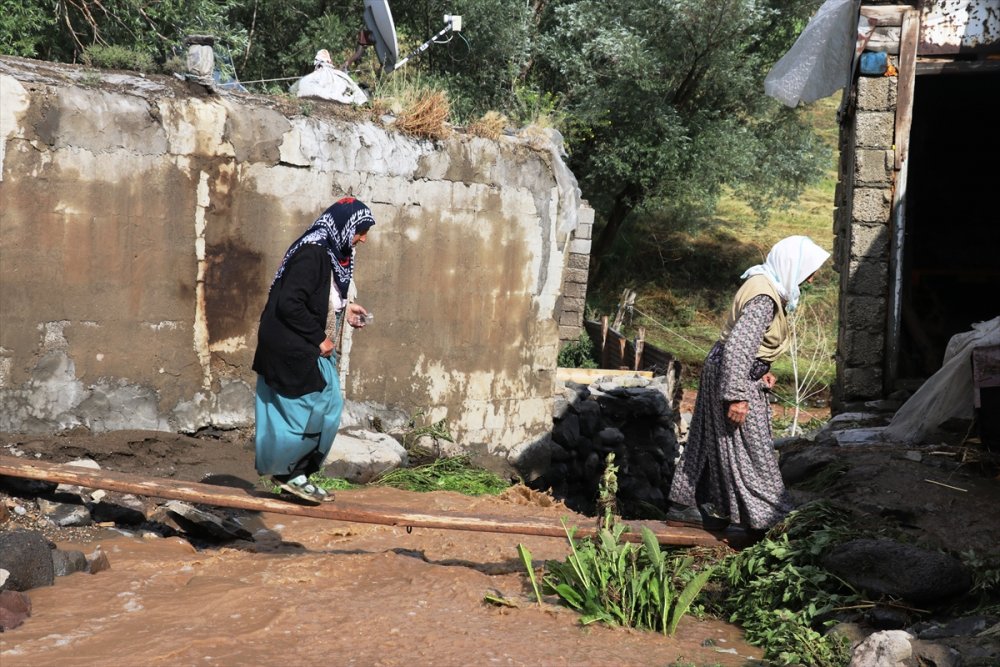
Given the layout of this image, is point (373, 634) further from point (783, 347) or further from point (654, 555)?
point (783, 347)

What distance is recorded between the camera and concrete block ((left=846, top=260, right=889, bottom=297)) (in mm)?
8609

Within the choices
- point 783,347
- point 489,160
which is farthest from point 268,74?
point 783,347

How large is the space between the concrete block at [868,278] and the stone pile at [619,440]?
2.88 m

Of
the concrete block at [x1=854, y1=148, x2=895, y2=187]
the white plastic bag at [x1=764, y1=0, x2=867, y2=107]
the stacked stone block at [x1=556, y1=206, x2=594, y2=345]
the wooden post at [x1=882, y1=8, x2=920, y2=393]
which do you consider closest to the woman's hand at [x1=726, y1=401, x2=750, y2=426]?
the wooden post at [x1=882, y1=8, x2=920, y2=393]

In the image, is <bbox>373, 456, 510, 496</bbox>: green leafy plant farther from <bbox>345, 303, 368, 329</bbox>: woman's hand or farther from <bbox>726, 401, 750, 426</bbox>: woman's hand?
<bbox>726, 401, 750, 426</bbox>: woman's hand

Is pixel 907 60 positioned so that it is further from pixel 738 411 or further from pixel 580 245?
pixel 580 245

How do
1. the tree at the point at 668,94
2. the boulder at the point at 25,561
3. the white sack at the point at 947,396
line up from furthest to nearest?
the tree at the point at 668,94 → the white sack at the point at 947,396 → the boulder at the point at 25,561

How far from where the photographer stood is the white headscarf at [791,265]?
505cm

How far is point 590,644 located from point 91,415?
396cm

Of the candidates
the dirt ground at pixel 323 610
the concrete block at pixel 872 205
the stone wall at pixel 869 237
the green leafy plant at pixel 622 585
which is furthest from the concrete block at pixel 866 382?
the green leafy plant at pixel 622 585

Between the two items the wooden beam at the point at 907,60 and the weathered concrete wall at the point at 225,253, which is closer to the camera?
the weathered concrete wall at the point at 225,253

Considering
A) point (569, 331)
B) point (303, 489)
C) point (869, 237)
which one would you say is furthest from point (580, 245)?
point (303, 489)

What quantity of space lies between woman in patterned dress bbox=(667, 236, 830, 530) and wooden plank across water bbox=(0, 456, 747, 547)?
241 mm

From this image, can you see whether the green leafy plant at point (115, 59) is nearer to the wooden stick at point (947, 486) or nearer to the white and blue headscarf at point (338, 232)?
the white and blue headscarf at point (338, 232)
